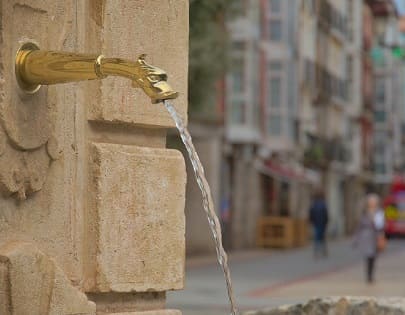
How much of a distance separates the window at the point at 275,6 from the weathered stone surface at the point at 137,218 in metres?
47.4

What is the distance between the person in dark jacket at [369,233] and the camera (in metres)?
23.2

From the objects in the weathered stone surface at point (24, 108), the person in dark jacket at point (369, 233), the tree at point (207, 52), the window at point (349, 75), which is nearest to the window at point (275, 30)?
the window at point (349, 75)

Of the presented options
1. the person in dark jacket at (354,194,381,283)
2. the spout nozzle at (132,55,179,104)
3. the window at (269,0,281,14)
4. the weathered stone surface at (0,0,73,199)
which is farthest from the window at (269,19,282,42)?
the spout nozzle at (132,55,179,104)

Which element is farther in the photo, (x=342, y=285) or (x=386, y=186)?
(x=386, y=186)

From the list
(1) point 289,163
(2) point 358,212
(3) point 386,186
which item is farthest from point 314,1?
(3) point 386,186

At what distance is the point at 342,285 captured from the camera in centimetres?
2431

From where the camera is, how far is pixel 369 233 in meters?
23.8

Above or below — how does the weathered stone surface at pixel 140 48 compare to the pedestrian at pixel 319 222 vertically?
above

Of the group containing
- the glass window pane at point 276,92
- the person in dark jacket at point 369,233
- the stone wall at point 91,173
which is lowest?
the person in dark jacket at point 369,233

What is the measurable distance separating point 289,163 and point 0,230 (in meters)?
50.5

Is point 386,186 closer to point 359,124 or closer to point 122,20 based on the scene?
point 359,124

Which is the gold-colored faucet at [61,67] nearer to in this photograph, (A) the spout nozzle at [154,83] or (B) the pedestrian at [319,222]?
(A) the spout nozzle at [154,83]

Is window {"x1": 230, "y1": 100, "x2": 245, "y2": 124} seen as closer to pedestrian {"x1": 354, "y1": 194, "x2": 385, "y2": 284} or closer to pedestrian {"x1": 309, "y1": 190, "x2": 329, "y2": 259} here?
pedestrian {"x1": 309, "y1": 190, "x2": 329, "y2": 259}

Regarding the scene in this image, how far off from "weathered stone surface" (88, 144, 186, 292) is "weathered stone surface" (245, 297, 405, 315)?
53.5 inches
